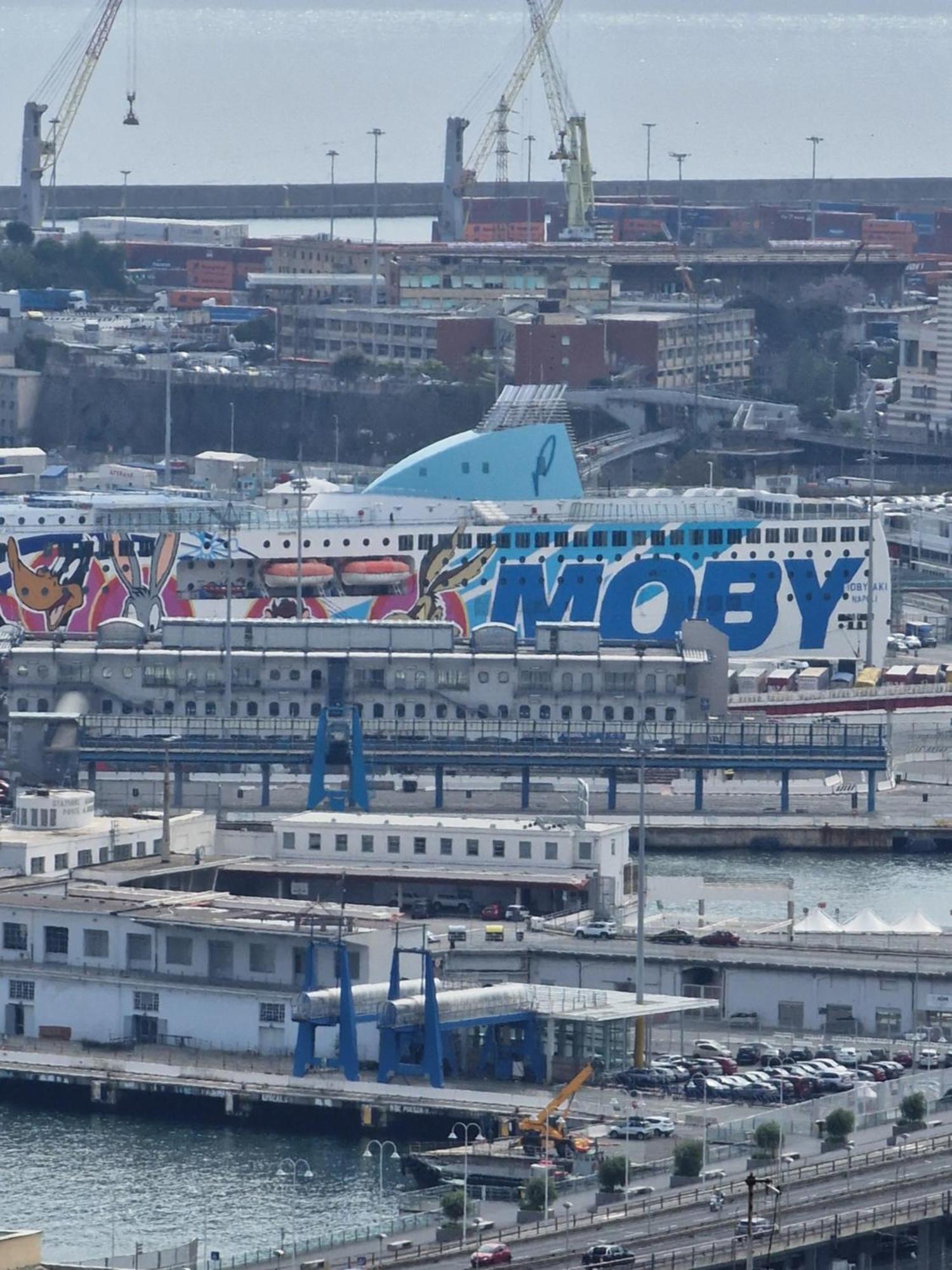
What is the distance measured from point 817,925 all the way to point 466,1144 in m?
5.67

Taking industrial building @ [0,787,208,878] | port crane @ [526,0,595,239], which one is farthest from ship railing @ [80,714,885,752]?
port crane @ [526,0,595,239]

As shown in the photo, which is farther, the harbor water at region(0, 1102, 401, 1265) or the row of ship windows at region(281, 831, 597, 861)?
the row of ship windows at region(281, 831, 597, 861)

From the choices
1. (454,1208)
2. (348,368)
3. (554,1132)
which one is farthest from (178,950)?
(348,368)

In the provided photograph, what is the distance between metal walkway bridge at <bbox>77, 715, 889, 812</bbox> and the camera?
34.7 metres

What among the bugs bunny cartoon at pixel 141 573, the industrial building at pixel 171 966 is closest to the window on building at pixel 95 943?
the industrial building at pixel 171 966

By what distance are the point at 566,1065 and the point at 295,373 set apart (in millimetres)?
37484

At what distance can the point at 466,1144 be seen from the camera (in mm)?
23078

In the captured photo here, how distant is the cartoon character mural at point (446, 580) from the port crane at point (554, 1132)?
18875mm

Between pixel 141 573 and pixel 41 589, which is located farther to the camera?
pixel 141 573

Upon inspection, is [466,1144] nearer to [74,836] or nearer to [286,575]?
[74,836]

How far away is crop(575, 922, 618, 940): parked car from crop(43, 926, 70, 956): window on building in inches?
130

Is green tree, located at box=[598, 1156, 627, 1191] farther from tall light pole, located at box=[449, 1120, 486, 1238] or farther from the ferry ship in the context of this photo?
the ferry ship

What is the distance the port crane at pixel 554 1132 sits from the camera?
22.6 meters

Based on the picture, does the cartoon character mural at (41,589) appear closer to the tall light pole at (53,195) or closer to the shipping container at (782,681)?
the shipping container at (782,681)
